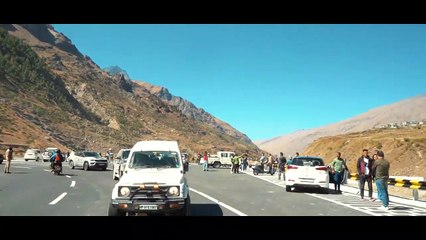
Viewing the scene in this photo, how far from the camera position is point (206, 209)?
44.9ft

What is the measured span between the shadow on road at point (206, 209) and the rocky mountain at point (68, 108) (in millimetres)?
55922

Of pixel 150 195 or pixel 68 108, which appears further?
pixel 68 108

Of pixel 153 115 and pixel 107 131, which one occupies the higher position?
pixel 153 115

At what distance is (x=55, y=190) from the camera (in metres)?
18.7

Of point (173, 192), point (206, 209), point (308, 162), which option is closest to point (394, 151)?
point (308, 162)

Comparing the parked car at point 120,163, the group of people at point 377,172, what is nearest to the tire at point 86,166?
the parked car at point 120,163

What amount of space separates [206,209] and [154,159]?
2682 mm

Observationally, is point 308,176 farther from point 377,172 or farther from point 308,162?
point 377,172

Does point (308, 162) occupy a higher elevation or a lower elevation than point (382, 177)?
higher

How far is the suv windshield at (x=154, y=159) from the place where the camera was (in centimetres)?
1198

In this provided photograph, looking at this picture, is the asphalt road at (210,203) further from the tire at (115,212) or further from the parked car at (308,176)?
the tire at (115,212)
